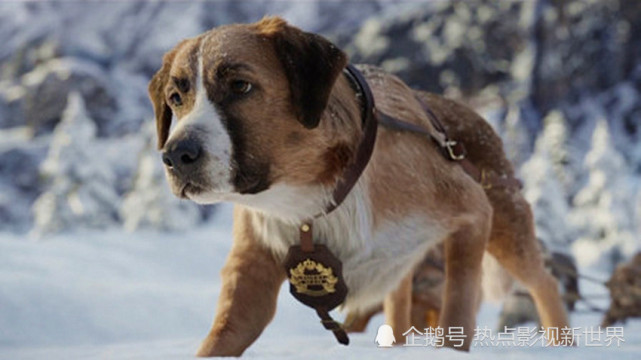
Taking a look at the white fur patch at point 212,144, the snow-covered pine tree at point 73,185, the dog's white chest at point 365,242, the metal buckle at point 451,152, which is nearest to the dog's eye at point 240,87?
the white fur patch at point 212,144

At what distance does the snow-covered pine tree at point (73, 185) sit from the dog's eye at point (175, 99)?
24276 millimetres

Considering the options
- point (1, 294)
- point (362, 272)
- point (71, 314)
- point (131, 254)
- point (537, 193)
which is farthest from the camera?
point (537, 193)

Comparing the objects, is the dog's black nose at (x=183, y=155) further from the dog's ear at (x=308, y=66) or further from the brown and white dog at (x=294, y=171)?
the dog's ear at (x=308, y=66)

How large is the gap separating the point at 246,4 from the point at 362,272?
61.6 m

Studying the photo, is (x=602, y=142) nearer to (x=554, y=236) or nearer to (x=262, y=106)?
(x=554, y=236)

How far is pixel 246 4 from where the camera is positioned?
62.0 m

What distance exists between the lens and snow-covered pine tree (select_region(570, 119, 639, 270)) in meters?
28.9

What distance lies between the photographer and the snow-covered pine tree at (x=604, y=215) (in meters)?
28.9

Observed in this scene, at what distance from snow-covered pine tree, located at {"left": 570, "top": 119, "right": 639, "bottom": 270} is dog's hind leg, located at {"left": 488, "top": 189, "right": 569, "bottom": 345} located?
2562 centimetres

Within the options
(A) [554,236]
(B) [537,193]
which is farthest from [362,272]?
(B) [537,193]

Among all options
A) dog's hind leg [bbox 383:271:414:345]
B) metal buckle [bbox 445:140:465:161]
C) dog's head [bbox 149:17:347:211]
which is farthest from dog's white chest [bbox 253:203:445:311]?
dog's hind leg [bbox 383:271:414:345]

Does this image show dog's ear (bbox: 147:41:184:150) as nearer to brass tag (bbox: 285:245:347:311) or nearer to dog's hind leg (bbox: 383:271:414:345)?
brass tag (bbox: 285:245:347:311)

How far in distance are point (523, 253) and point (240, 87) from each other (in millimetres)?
2445

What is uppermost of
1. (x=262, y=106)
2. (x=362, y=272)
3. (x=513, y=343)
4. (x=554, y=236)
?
(x=262, y=106)
